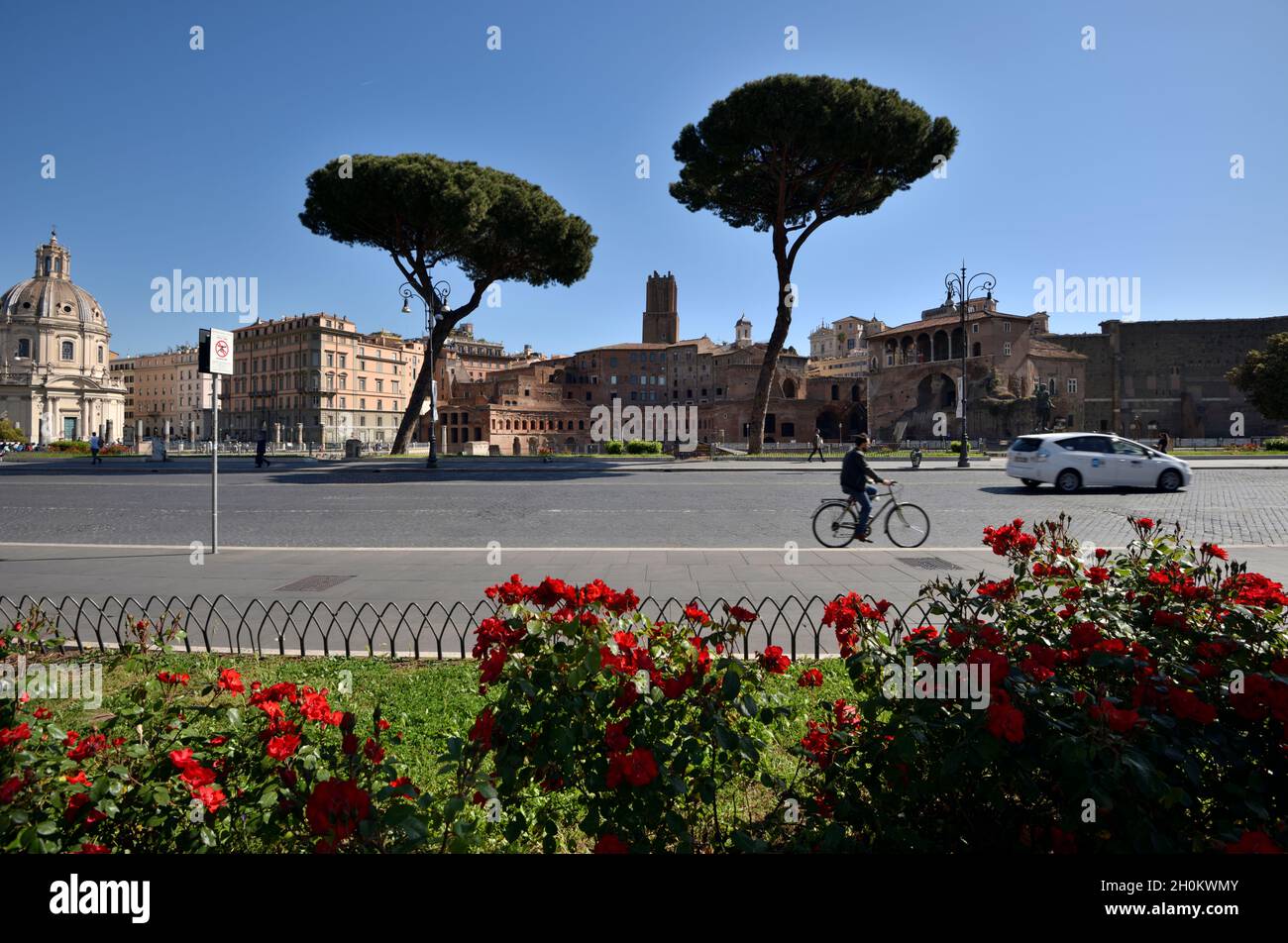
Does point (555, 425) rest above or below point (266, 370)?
below

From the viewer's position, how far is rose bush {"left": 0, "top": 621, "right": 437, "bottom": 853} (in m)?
1.67

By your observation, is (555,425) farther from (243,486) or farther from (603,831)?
(603,831)

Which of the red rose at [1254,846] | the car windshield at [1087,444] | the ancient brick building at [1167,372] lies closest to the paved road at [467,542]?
the car windshield at [1087,444]

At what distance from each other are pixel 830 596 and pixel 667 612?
1.72 m

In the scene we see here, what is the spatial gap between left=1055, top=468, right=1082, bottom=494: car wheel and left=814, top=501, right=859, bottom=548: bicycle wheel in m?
10.7

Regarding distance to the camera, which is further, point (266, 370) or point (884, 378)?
point (266, 370)

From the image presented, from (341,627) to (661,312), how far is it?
330 ft

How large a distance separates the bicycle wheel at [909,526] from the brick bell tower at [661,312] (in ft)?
305

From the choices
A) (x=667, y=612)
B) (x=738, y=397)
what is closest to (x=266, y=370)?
(x=738, y=397)

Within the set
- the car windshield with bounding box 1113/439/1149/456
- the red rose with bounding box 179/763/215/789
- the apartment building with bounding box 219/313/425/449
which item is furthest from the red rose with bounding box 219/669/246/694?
the apartment building with bounding box 219/313/425/449

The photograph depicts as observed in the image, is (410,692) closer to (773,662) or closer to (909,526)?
(773,662)

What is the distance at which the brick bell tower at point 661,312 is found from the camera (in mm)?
101375

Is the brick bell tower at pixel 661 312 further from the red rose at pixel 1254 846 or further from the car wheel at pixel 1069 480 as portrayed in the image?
the red rose at pixel 1254 846
